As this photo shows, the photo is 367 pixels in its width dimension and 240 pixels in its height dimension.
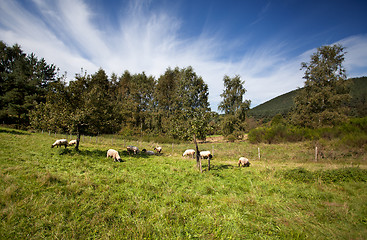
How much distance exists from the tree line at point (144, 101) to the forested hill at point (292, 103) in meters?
4.60

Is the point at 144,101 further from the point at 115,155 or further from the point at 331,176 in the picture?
the point at 331,176

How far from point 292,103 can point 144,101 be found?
10766 cm

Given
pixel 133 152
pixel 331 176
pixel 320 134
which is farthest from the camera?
pixel 320 134

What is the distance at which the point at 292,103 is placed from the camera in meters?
101

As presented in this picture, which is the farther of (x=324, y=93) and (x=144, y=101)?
(x=144, y=101)

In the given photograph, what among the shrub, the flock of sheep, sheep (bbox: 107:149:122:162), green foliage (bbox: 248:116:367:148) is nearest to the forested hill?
green foliage (bbox: 248:116:367:148)

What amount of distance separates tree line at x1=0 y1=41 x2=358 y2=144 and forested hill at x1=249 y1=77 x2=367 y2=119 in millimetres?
4602

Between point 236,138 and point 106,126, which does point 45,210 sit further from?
point 236,138

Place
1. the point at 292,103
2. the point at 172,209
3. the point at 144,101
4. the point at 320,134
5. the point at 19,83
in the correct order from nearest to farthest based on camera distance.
→ the point at 172,209 < the point at 320,134 < the point at 19,83 < the point at 144,101 < the point at 292,103

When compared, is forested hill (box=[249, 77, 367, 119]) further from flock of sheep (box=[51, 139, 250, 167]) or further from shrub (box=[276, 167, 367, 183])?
flock of sheep (box=[51, 139, 250, 167])

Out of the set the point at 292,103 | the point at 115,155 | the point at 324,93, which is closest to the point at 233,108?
the point at 324,93

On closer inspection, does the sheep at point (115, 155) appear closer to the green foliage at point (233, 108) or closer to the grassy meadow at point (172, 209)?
the grassy meadow at point (172, 209)

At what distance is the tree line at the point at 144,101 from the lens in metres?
12.3

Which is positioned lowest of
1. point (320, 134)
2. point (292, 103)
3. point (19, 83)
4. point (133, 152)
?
point (133, 152)
